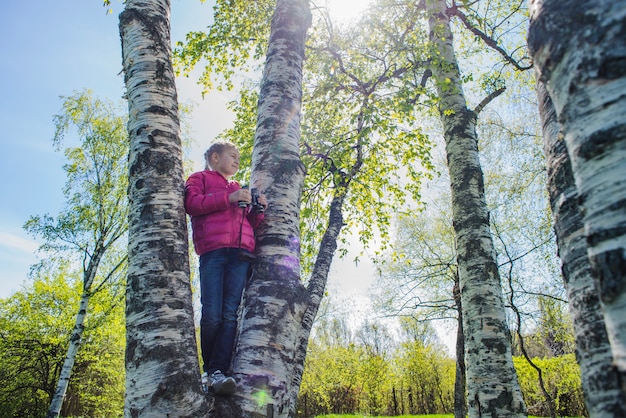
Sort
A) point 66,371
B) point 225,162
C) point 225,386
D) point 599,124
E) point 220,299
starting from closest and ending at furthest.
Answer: point 599,124, point 225,386, point 220,299, point 225,162, point 66,371

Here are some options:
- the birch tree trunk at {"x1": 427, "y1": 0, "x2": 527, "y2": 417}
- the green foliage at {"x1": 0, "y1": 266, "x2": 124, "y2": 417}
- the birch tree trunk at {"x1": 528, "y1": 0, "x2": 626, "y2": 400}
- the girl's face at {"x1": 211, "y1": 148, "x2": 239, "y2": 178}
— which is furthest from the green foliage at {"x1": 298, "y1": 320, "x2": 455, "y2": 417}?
the birch tree trunk at {"x1": 528, "y1": 0, "x2": 626, "y2": 400}

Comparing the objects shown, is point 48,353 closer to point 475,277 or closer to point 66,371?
point 66,371

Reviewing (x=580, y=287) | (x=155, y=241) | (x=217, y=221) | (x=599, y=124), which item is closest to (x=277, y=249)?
(x=217, y=221)

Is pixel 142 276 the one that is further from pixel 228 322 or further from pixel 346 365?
pixel 346 365

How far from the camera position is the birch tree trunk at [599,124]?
2.68ft

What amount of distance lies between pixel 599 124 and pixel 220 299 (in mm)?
2379


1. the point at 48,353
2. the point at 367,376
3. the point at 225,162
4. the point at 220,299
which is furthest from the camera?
the point at 367,376

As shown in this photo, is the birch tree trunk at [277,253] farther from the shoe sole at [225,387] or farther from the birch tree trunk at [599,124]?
the birch tree trunk at [599,124]

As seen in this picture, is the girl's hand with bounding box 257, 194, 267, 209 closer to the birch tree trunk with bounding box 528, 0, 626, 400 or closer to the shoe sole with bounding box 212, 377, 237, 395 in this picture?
the shoe sole with bounding box 212, 377, 237, 395

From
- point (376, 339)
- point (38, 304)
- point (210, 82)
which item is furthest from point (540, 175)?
point (376, 339)

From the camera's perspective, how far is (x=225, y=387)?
1865 mm

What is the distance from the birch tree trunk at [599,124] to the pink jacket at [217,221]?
1.89 m

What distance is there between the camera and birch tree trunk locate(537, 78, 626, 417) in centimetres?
99

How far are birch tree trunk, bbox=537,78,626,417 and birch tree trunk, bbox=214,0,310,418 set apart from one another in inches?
56.0
